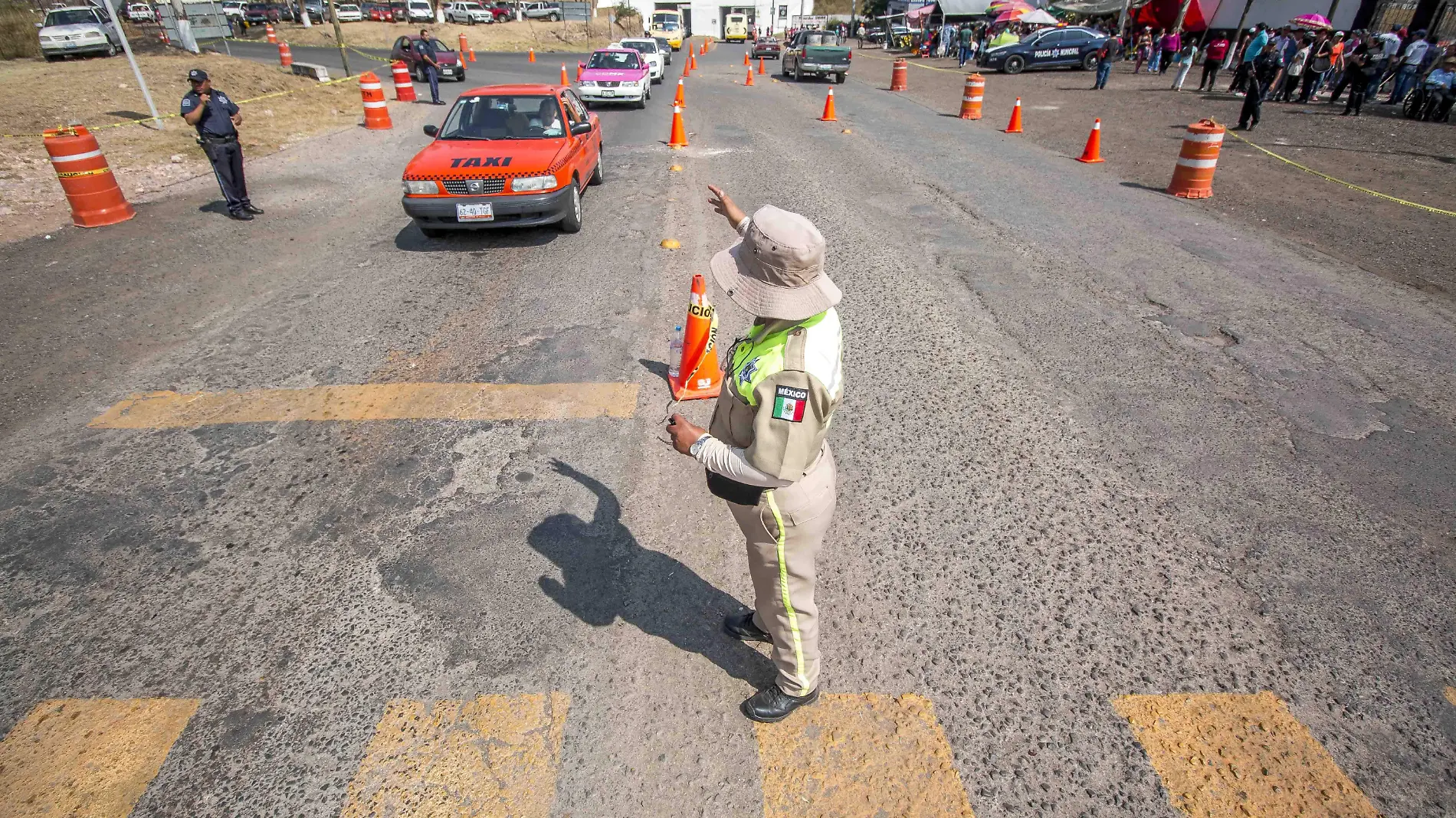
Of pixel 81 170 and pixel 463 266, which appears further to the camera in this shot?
pixel 81 170

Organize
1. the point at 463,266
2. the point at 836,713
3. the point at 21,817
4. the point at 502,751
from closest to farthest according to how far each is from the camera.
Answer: the point at 21,817
the point at 502,751
the point at 836,713
the point at 463,266

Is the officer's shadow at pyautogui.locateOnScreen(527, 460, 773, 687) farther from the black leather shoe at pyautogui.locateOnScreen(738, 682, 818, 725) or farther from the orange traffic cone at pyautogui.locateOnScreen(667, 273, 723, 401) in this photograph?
the orange traffic cone at pyautogui.locateOnScreen(667, 273, 723, 401)

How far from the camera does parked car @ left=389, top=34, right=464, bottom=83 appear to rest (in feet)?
69.8

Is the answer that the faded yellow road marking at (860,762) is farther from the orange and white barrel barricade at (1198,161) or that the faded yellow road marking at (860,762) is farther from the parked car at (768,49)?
the parked car at (768,49)

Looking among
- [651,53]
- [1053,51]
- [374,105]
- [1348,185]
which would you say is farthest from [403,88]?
[1053,51]

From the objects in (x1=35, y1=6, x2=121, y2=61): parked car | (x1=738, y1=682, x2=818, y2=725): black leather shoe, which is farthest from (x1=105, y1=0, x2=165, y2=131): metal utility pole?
(x1=738, y1=682, x2=818, y2=725): black leather shoe

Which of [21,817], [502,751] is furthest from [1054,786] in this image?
[21,817]

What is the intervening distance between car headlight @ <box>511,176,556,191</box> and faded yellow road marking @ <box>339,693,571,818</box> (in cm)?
598

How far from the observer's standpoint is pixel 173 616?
2988 mm

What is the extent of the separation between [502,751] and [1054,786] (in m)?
1.93

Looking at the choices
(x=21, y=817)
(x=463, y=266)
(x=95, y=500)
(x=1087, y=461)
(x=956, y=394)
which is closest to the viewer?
(x=21, y=817)

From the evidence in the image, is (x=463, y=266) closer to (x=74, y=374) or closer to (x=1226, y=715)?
(x=74, y=374)

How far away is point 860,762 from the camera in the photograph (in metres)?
2.42

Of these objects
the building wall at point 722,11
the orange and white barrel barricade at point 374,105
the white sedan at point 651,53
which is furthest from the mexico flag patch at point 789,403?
the building wall at point 722,11
